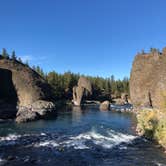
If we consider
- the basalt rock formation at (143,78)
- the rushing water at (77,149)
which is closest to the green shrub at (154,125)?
the rushing water at (77,149)

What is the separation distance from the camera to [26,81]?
206 feet

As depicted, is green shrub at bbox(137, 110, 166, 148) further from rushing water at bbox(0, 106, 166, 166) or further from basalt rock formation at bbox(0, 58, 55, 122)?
Result: basalt rock formation at bbox(0, 58, 55, 122)

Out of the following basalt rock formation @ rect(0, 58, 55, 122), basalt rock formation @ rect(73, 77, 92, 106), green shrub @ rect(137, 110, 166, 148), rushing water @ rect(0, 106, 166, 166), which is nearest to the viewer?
rushing water @ rect(0, 106, 166, 166)

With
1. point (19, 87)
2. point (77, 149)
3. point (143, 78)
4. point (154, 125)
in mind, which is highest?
point (143, 78)

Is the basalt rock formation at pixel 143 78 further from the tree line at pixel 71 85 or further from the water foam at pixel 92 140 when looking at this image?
the water foam at pixel 92 140

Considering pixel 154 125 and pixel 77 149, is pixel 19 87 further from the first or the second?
pixel 154 125

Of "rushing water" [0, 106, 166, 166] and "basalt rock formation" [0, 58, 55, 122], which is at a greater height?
"basalt rock formation" [0, 58, 55, 122]

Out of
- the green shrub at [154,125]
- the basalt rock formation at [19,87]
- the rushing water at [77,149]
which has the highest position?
the basalt rock formation at [19,87]

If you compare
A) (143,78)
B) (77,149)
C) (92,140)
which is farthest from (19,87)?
(143,78)

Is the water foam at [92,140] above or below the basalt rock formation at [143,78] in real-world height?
below

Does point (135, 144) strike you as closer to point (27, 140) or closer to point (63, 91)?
point (27, 140)

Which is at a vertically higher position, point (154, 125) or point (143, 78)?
point (143, 78)

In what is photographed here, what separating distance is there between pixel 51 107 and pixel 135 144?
2871cm

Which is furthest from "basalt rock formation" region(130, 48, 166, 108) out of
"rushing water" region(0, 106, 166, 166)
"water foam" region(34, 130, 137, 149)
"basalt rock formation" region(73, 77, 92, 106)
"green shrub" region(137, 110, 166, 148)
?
"water foam" region(34, 130, 137, 149)
